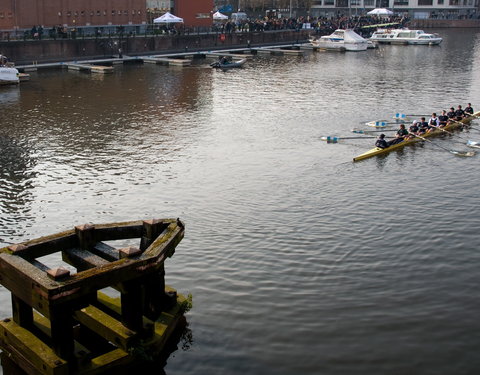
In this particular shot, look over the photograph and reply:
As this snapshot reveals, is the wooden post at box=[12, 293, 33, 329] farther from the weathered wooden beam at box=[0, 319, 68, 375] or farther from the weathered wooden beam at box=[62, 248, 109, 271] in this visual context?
the weathered wooden beam at box=[62, 248, 109, 271]

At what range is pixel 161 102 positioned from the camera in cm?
4781

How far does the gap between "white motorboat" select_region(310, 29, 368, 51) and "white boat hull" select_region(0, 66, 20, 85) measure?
170 ft

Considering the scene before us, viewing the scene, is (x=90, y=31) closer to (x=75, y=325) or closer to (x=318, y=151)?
(x=318, y=151)

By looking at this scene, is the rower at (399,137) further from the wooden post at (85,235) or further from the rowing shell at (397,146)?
the wooden post at (85,235)

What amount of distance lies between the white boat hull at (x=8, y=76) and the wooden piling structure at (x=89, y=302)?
4256 cm

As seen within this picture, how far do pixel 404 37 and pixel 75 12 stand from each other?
55.6 meters

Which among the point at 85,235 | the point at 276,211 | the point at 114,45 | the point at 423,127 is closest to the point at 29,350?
the point at 85,235

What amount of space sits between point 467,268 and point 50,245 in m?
12.8

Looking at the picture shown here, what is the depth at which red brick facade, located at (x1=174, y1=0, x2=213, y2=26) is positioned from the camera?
86.1 meters

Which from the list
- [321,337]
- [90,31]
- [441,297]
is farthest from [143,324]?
[90,31]

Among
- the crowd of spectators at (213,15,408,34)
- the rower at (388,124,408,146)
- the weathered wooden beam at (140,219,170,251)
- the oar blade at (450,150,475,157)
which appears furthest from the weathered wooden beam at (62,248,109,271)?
the crowd of spectators at (213,15,408,34)

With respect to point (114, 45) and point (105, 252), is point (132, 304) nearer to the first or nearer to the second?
point (105, 252)

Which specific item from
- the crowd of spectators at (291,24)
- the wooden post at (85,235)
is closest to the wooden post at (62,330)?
the wooden post at (85,235)

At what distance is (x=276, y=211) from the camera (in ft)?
79.6
